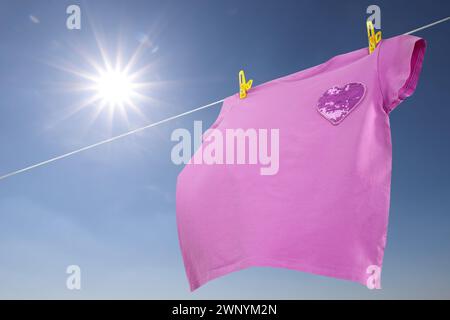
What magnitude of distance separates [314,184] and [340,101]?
276 millimetres

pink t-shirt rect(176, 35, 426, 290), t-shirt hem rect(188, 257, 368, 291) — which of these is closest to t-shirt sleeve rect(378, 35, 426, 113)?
pink t-shirt rect(176, 35, 426, 290)

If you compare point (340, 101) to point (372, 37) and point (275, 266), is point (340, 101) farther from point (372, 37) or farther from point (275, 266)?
point (275, 266)

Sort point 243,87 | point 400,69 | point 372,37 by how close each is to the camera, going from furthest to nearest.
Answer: point 243,87, point 372,37, point 400,69

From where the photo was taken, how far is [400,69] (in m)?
1.18

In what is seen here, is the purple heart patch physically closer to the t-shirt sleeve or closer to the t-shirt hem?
the t-shirt sleeve

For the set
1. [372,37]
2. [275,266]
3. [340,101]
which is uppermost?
[372,37]

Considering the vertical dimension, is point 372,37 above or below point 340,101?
above

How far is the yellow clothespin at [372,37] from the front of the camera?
1331mm

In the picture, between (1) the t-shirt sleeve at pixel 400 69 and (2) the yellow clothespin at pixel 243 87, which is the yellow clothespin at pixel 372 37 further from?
(2) the yellow clothespin at pixel 243 87

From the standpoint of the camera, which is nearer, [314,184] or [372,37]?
[314,184]

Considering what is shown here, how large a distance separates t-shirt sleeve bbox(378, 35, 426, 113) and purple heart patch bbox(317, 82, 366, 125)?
0.24 ft

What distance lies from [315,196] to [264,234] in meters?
0.21

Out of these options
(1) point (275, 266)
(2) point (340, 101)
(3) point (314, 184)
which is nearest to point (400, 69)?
(2) point (340, 101)
